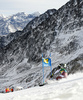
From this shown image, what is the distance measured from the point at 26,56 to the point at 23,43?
37.0ft

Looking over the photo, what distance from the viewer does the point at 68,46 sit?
181 feet

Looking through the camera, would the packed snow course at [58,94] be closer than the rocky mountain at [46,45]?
Yes

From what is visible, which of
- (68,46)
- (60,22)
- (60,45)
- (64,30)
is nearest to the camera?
(68,46)

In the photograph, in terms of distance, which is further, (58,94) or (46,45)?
(46,45)

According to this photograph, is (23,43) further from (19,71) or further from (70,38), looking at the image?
(70,38)

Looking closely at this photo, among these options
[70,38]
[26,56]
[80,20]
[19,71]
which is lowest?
[19,71]

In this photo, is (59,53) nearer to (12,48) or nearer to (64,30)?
(64,30)

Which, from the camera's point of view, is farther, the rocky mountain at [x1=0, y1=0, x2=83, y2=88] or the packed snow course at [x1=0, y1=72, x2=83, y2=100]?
the rocky mountain at [x1=0, y1=0, x2=83, y2=88]

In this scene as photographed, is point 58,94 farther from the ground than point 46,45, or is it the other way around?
point 46,45

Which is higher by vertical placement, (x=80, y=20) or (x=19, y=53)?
(x=80, y=20)

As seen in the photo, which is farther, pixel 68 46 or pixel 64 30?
pixel 64 30

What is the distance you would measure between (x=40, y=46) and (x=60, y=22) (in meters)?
13.5

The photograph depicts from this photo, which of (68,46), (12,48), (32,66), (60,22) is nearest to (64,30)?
(60,22)

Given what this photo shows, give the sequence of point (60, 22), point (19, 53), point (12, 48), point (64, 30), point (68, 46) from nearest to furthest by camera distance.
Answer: point (68, 46) < point (64, 30) < point (60, 22) < point (19, 53) < point (12, 48)
